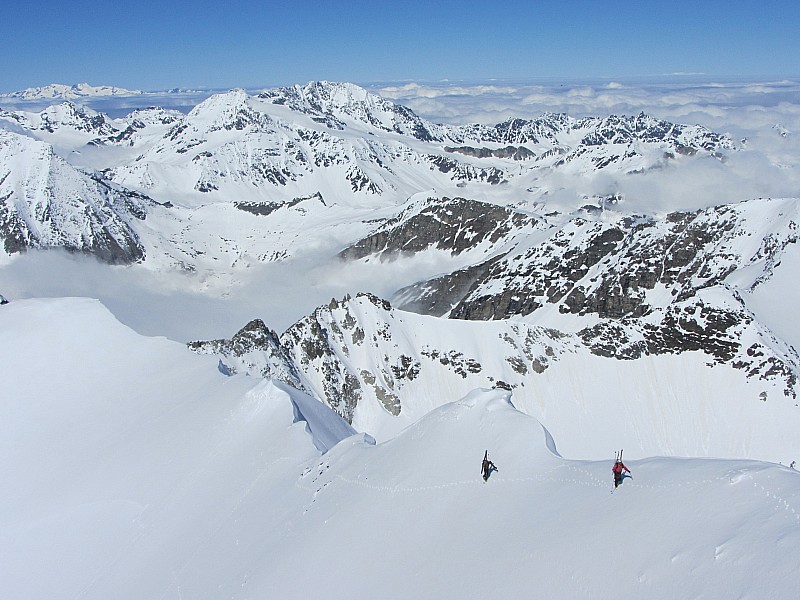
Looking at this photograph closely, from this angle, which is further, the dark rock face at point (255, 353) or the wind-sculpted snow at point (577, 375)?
the wind-sculpted snow at point (577, 375)

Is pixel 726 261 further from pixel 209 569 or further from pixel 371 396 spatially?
pixel 209 569


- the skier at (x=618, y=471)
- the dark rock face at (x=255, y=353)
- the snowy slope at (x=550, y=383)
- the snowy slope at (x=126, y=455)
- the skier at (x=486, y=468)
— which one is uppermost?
the skier at (x=618, y=471)

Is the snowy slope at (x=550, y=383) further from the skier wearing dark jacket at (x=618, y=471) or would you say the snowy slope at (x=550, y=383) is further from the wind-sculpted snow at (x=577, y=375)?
the skier wearing dark jacket at (x=618, y=471)

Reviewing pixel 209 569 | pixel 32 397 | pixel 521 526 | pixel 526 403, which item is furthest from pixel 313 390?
pixel 521 526

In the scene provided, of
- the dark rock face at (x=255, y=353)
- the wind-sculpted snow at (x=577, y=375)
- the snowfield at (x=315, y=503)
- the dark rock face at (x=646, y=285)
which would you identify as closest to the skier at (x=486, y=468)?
the snowfield at (x=315, y=503)

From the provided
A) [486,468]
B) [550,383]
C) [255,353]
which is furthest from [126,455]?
[550,383]

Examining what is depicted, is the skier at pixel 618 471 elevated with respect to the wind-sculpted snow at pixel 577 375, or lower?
elevated

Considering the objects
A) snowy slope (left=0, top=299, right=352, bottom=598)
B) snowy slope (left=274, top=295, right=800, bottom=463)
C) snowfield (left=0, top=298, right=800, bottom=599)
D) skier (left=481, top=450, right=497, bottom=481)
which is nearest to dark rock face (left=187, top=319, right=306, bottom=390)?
snowy slope (left=274, top=295, right=800, bottom=463)

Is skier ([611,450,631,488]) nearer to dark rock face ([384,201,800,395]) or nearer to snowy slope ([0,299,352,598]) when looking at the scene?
snowy slope ([0,299,352,598])
